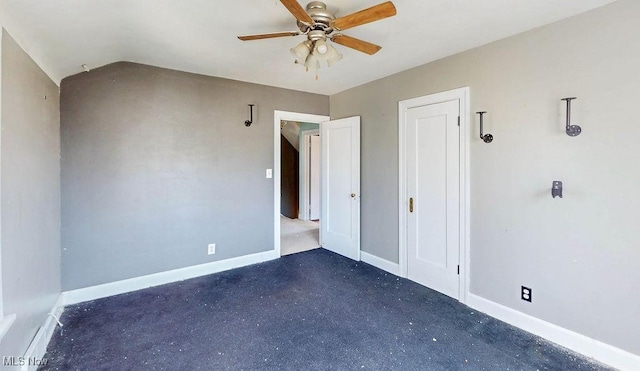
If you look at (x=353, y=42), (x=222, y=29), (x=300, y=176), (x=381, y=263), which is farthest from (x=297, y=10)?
(x=300, y=176)

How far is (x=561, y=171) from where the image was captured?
2.06 metres

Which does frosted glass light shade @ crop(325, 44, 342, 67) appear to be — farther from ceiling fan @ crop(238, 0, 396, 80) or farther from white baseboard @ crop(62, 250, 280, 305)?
white baseboard @ crop(62, 250, 280, 305)

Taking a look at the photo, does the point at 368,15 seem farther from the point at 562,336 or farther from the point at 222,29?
the point at 562,336

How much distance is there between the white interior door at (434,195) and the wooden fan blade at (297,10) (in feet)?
5.68

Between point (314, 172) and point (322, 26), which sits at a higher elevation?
point (322, 26)

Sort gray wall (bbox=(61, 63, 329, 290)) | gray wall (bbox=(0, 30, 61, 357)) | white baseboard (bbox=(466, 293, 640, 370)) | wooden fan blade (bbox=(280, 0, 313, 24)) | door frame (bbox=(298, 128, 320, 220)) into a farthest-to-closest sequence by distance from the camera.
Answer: door frame (bbox=(298, 128, 320, 220)) < gray wall (bbox=(61, 63, 329, 290)) < white baseboard (bbox=(466, 293, 640, 370)) < gray wall (bbox=(0, 30, 61, 357)) < wooden fan blade (bbox=(280, 0, 313, 24))

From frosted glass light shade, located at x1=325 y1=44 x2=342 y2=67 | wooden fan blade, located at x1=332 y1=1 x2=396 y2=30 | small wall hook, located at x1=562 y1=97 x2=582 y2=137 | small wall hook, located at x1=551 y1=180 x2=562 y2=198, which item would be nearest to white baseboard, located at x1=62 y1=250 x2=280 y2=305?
frosted glass light shade, located at x1=325 y1=44 x2=342 y2=67

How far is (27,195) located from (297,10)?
2.09 meters

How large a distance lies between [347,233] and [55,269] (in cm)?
311

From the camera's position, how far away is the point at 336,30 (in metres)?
1.81

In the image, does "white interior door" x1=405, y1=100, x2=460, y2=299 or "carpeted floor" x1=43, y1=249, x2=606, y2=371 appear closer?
"carpeted floor" x1=43, y1=249, x2=606, y2=371

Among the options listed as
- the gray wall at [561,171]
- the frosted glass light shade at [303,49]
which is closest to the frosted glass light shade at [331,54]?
the frosted glass light shade at [303,49]

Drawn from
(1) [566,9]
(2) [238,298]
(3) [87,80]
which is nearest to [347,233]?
(2) [238,298]

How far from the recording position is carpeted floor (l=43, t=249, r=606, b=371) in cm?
190
